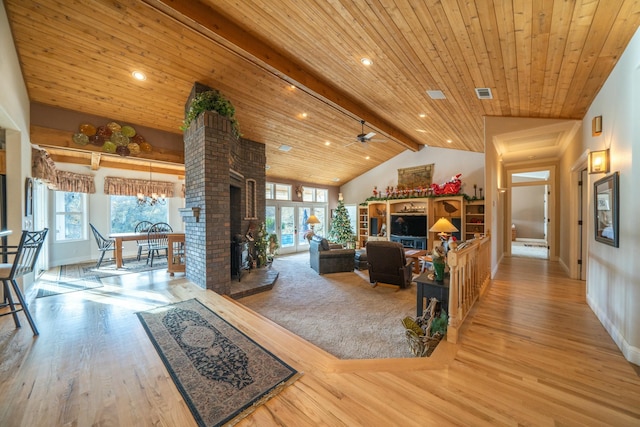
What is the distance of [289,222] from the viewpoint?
9336 mm

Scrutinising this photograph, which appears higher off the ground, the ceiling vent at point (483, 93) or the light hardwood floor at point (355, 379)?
the ceiling vent at point (483, 93)

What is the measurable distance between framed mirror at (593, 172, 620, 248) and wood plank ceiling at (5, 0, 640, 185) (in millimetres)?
1159

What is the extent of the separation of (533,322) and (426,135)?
517 centimetres

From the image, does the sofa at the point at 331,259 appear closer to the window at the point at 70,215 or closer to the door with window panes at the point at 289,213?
the door with window panes at the point at 289,213

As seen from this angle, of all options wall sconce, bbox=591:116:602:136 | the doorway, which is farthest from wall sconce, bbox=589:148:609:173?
the doorway

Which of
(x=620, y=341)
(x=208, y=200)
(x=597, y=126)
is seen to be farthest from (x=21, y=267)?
(x=597, y=126)

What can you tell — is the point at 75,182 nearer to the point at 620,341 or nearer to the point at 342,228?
the point at 342,228

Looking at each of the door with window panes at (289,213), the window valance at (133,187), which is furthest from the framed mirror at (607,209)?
the window valance at (133,187)

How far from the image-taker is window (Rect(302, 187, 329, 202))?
9914 millimetres

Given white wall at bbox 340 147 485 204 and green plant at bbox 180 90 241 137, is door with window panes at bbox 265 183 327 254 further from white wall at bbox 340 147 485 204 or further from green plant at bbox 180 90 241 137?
green plant at bbox 180 90 241 137

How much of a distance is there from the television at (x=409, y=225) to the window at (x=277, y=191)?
394cm

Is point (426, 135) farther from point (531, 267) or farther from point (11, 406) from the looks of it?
point (11, 406)

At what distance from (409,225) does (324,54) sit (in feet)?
20.9

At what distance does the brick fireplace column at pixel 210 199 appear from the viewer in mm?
3869
